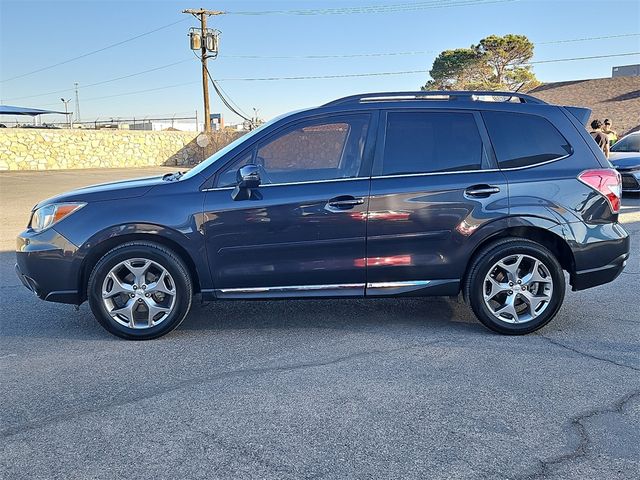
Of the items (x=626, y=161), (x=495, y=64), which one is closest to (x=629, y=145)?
(x=626, y=161)

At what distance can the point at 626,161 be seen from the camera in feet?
43.8

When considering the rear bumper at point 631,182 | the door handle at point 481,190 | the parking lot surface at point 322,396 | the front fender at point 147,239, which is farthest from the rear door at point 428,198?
the rear bumper at point 631,182

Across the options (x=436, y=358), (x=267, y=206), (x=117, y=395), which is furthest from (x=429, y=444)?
(x=267, y=206)

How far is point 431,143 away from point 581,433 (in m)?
2.44

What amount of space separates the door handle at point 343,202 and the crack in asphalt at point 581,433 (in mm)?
2104

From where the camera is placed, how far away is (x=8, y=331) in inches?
189

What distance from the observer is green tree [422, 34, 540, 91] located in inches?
1730

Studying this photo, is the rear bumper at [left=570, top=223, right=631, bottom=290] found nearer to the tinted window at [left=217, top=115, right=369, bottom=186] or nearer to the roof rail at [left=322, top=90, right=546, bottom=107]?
the roof rail at [left=322, top=90, right=546, bottom=107]

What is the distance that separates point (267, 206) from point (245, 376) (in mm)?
1309

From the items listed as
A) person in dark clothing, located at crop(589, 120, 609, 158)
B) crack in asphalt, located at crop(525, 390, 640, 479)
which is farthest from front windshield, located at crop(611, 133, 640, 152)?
crack in asphalt, located at crop(525, 390, 640, 479)

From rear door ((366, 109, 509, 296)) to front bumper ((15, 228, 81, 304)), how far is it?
7.54 feet

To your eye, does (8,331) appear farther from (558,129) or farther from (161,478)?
(558,129)

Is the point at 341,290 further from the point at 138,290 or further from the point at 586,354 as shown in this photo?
the point at 586,354

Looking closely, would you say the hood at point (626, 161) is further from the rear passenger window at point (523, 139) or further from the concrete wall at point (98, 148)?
the concrete wall at point (98, 148)
